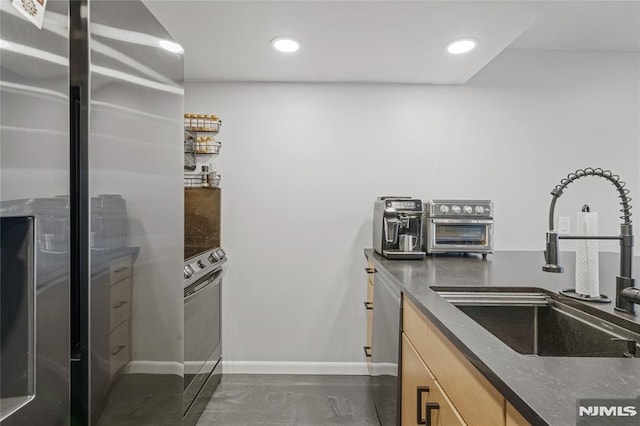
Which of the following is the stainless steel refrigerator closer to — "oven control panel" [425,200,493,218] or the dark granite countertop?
the dark granite countertop

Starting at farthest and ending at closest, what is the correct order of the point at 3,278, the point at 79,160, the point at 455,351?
the point at 455,351 → the point at 79,160 → the point at 3,278

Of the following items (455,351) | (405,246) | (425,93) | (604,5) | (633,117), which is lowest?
(455,351)

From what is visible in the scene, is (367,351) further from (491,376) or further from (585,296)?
(491,376)

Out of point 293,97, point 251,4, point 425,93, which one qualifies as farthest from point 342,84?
point 251,4

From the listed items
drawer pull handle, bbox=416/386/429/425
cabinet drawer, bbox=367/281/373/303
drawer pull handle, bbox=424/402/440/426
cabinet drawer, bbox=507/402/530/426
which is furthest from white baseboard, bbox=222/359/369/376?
cabinet drawer, bbox=507/402/530/426

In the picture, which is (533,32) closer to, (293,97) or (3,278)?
(293,97)

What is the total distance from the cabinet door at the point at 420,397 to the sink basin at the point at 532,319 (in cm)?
30

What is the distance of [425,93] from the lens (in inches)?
116

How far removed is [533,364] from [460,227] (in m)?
1.84

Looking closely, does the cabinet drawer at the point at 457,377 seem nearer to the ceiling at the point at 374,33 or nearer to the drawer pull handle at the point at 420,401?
the drawer pull handle at the point at 420,401

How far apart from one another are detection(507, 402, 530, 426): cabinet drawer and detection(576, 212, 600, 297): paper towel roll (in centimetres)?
80

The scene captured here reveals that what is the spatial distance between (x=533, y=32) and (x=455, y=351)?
2.48m

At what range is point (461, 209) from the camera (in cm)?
256

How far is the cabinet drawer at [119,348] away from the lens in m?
0.98
